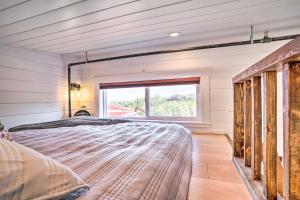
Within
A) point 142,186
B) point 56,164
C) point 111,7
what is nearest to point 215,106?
point 111,7

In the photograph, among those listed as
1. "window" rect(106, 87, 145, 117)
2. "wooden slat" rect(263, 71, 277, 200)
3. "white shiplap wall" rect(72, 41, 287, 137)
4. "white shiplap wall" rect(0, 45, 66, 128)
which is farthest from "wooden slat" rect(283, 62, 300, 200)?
"white shiplap wall" rect(0, 45, 66, 128)

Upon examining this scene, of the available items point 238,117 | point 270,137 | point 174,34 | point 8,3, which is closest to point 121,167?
point 270,137

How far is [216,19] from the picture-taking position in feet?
5.91

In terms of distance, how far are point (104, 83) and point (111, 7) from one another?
81.6 inches

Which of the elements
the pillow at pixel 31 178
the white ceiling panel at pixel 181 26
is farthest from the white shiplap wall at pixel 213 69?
the pillow at pixel 31 178

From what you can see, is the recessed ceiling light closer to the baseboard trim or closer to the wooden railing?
the wooden railing

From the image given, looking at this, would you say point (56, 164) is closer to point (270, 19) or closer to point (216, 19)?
point (216, 19)

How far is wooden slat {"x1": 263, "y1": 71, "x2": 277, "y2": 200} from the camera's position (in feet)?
2.77

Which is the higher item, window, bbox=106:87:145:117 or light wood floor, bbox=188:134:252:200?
window, bbox=106:87:145:117

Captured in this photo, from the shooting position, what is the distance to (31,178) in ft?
1.28

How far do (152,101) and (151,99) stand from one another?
0.14ft

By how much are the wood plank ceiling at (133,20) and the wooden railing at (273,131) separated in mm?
822

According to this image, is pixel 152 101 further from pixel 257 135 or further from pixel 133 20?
pixel 257 135

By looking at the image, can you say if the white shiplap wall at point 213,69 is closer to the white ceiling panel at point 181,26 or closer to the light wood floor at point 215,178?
the white ceiling panel at point 181,26
